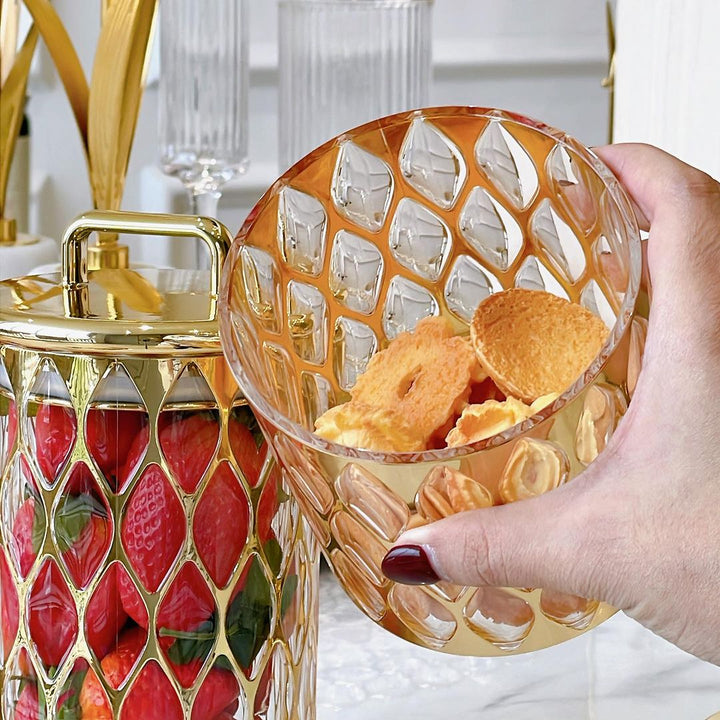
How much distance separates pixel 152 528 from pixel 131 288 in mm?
71

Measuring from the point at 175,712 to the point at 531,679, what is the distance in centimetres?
17

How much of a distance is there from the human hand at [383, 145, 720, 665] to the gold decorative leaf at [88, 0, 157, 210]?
333 millimetres

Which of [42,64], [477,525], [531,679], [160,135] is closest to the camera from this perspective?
[477,525]

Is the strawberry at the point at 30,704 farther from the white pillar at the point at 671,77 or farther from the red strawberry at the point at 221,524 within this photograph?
the white pillar at the point at 671,77

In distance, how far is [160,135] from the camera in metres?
0.68

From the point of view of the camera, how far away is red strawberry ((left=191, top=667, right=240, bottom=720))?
0.31 m

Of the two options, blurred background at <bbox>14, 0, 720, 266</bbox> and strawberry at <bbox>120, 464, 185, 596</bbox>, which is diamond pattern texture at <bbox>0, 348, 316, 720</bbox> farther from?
blurred background at <bbox>14, 0, 720, 266</bbox>

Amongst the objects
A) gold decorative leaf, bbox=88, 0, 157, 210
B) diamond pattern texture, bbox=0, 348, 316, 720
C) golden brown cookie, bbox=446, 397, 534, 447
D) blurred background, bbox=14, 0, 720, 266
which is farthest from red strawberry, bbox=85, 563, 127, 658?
blurred background, bbox=14, 0, 720, 266

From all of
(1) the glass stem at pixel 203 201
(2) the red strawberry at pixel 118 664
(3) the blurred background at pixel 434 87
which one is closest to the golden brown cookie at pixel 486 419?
(2) the red strawberry at pixel 118 664

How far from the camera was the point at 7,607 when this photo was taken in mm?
320

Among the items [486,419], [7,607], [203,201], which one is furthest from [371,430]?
[203,201]

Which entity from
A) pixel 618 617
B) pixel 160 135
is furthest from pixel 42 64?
pixel 618 617

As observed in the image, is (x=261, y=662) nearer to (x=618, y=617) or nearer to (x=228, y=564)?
(x=228, y=564)

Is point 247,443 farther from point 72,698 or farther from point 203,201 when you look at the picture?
point 203,201
